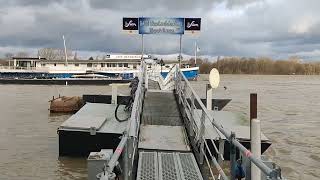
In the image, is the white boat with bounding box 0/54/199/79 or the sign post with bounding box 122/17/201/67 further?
the white boat with bounding box 0/54/199/79

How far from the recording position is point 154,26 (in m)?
21.7

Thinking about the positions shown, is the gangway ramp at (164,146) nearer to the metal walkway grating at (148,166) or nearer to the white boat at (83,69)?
the metal walkway grating at (148,166)

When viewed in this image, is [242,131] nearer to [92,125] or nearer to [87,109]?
[92,125]

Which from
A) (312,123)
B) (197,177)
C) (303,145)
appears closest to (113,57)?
(312,123)

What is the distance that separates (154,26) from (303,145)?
8.85 m

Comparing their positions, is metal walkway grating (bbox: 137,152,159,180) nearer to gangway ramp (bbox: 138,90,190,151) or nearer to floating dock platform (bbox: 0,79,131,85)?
gangway ramp (bbox: 138,90,190,151)

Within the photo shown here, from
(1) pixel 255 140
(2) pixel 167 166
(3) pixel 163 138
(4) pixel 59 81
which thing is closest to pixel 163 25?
(3) pixel 163 138

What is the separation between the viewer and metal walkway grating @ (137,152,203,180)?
7.38 metres

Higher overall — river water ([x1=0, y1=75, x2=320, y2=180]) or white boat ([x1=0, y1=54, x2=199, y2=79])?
white boat ([x1=0, y1=54, x2=199, y2=79])

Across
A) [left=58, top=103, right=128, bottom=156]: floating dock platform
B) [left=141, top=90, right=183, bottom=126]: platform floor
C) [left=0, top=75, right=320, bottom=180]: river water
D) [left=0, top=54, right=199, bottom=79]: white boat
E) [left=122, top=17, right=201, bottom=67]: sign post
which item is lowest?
[left=0, top=75, right=320, bottom=180]: river water

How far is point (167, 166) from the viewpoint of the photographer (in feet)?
26.2

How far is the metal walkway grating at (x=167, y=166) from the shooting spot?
7.38 metres

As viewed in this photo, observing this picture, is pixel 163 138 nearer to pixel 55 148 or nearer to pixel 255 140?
pixel 255 140

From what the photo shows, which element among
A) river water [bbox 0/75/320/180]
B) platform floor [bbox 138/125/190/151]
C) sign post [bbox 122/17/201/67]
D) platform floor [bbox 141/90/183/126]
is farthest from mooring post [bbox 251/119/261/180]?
sign post [bbox 122/17/201/67]
